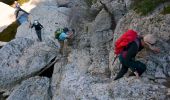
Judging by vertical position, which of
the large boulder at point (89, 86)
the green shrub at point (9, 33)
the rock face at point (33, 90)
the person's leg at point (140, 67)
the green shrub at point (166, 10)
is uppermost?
the green shrub at point (166, 10)

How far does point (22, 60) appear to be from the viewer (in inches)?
1083

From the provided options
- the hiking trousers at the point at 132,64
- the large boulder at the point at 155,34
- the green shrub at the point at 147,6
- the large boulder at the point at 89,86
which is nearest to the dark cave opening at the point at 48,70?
the large boulder at the point at 89,86

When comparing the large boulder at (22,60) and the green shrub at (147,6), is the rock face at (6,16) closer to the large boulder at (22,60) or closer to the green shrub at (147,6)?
the large boulder at (22,60)

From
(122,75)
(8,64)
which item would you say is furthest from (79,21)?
(122,75)

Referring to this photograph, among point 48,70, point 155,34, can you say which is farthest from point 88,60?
point 48,70

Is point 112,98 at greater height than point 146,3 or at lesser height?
lesser

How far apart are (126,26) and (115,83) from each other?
5.14m

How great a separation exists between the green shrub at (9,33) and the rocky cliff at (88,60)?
5.01 m

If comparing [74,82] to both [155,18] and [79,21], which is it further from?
[79,21]

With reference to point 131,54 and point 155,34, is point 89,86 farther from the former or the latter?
point 155,34

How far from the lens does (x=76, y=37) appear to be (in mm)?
26281

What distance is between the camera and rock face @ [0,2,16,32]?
41.4 m

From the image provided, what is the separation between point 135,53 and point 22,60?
12.1 meters

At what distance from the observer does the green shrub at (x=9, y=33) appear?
38469mm
